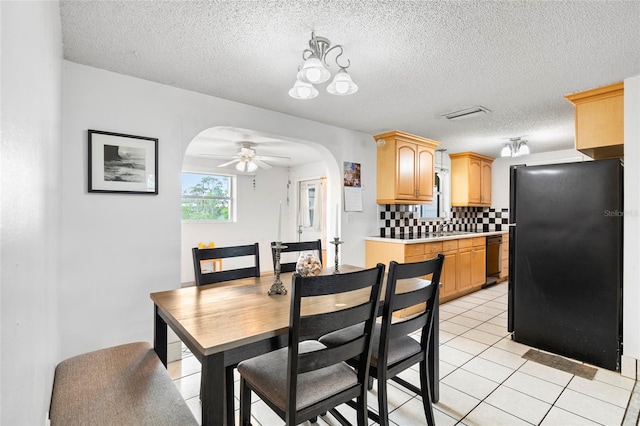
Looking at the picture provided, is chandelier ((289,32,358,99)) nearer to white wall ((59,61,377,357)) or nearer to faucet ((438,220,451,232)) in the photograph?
white wall ((59,61,377,357))

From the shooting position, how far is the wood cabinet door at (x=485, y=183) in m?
5.64

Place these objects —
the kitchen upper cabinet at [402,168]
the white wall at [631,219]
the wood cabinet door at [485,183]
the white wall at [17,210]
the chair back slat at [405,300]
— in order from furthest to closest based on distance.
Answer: the wood cabinet door at [485,183], the kitchen upper cabinet at [402,168], the white wall at [631,219], the chair back slat at [405,300], the white wall at [17,210]

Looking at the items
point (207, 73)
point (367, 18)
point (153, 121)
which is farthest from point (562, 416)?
point (153, 121)

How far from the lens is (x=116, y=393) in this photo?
125 centimetres

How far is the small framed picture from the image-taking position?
7.52 ft

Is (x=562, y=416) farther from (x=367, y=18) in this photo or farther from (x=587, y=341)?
(x=367, y=18)

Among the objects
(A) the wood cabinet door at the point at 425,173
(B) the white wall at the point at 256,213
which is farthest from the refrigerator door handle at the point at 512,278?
(B) the white wall at the point at 256,213

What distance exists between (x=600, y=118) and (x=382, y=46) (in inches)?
82.3

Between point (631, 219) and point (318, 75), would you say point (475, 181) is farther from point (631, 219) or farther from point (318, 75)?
point (318, 75)

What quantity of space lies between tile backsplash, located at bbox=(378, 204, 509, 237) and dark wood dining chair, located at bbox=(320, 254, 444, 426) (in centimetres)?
270

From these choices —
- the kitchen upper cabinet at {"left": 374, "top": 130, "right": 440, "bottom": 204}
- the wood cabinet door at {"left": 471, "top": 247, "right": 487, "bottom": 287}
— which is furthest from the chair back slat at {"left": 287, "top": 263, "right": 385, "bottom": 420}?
the wood cabinet door at {"left": 471, "top": 247, "right": 487, "bottom": 287}

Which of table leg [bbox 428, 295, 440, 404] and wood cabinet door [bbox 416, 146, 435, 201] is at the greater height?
wood cabinet door [bbox 416, 146, 435, 201]

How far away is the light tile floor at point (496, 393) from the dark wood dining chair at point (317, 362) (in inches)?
23.8

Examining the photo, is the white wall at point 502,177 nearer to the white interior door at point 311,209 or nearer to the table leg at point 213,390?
the white interior door at point 311,209
